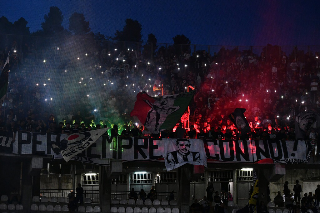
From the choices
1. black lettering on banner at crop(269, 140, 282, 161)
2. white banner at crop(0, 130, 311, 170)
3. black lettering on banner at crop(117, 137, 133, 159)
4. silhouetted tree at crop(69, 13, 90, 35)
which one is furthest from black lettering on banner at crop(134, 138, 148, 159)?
silhouetted tree at crop(69, 13, 90, 35)

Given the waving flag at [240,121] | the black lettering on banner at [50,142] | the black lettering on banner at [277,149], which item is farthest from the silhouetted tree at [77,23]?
the black lettering on banner at [277,149]

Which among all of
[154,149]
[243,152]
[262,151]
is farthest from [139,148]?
[262,151]

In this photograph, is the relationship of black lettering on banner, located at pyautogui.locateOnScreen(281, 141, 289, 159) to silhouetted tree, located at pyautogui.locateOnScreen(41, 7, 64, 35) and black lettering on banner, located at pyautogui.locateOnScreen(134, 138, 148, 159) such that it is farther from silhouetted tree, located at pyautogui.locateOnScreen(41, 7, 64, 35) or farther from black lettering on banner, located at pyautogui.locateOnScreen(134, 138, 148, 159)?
silhouetted tree, located at pyautogui.locateOnScreen(41, 7, 64, 35)

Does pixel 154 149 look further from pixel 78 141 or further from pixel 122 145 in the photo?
pixel 78 141

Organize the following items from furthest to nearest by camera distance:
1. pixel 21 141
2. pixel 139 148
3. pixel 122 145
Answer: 1. pixel 139 148
2. pixel 122 145
3. pixel 21 141

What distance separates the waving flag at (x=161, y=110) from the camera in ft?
80.9

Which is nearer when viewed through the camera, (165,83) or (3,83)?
(3,83)

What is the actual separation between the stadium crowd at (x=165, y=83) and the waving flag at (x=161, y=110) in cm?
318

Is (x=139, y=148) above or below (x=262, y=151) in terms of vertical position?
above

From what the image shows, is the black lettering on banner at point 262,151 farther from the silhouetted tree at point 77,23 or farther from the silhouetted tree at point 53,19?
the silhouetted tree at point 53,19

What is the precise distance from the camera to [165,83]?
3594 centimetres

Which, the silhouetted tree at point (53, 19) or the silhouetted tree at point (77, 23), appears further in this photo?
the silhouetted tree at point (53, 19)

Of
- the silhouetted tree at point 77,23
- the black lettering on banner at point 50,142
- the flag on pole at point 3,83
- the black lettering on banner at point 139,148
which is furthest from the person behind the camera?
the silhouetted tree at point 77,23

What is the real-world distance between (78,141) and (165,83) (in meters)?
14.5
